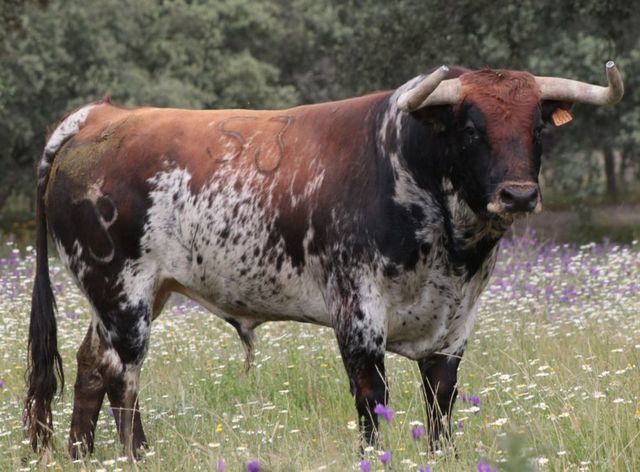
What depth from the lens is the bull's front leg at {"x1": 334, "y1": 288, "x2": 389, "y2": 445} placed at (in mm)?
5102

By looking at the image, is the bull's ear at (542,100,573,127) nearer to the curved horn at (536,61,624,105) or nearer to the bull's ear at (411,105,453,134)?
the curved horn at (536,61,624,105)

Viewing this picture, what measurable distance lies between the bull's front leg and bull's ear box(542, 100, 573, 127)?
3.80ft

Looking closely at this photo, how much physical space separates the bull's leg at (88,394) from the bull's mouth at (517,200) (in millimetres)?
2505

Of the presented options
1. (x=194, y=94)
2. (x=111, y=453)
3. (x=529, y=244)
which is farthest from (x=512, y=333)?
(x=194, y=94)

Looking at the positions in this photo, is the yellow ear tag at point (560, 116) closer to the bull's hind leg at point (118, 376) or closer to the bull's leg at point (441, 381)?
the bull's leg at point (441, 381)

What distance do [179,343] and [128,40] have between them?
54.4 ft

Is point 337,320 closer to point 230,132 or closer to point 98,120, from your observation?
point 230,132

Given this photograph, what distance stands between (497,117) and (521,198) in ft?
1.48

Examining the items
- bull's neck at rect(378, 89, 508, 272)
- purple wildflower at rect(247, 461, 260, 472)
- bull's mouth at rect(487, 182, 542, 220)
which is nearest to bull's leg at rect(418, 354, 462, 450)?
bull's neck at rect(378, 89, 508, 272)

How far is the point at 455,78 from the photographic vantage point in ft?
16.5

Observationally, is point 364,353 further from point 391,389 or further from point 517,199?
point 391,389

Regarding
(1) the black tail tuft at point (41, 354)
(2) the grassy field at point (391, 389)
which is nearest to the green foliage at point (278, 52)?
(2) the grassy field at point (391, 389)

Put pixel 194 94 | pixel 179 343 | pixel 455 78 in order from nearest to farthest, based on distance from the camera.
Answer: pixel 455 78 < pixel 179 343 < pixel 194 94

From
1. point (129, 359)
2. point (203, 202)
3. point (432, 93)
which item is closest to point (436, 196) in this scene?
point (432, 93)
